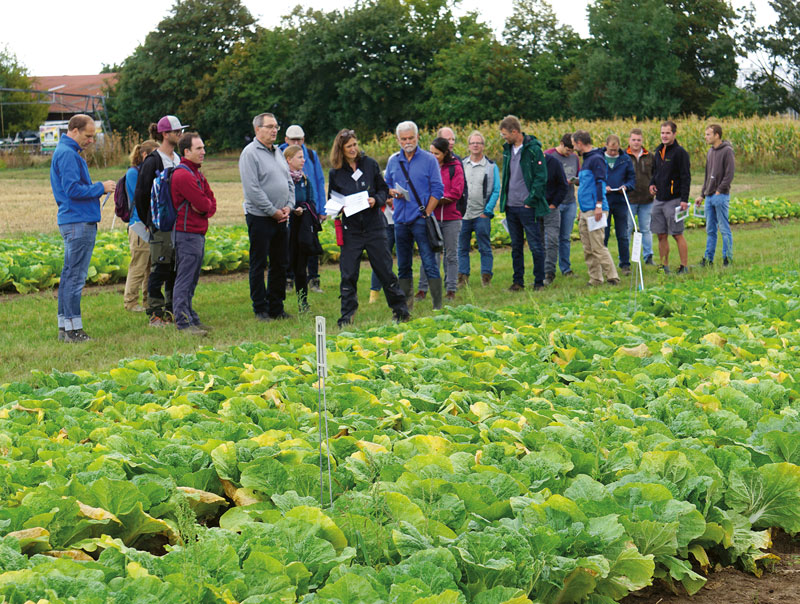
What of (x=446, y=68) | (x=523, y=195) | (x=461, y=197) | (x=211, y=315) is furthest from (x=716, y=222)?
(x=446, y=68)

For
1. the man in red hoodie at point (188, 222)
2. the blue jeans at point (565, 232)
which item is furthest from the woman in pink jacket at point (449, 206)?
the man in red hoodie at point (188, 222)

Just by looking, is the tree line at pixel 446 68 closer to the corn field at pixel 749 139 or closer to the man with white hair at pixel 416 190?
the corn field at pixel 749 139

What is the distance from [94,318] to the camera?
30.1 ft

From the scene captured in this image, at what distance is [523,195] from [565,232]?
1.48m

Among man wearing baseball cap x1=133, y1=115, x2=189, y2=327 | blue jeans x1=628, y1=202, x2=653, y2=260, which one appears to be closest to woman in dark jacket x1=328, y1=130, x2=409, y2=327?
man wearing baseball cap x1=133, y1=115, x2=189, y2=327

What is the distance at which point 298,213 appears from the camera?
32.1ft

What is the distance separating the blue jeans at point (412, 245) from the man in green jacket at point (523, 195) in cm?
168

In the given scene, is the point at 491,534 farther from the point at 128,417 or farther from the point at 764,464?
the point at 128,417

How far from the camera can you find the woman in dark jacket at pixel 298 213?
9836mm

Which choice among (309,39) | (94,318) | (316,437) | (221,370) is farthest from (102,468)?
(309,39)

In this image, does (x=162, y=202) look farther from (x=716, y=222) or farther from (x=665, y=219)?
(x=716, y=222)

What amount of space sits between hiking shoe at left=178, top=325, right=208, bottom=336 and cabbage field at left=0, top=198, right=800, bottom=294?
356cm

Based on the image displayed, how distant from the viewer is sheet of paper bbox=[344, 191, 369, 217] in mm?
8328

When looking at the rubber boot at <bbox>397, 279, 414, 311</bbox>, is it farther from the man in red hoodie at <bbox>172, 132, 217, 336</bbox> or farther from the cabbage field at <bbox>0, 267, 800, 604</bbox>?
the cabbage field at <bbox>0, 267, 800, 604</bbox>
